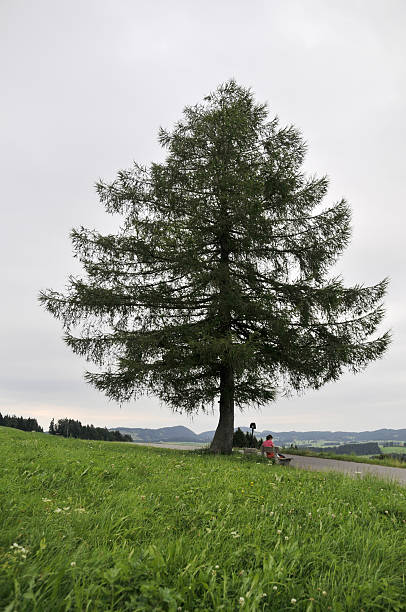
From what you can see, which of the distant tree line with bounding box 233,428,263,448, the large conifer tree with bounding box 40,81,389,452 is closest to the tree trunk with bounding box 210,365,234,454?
the large conifer tree with bounding box 40,81,389,452

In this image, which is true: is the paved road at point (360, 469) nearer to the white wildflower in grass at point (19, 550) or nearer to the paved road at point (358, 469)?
the paved road at point (358, 469)

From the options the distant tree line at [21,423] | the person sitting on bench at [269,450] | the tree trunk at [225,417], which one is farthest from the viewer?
the distant tree line at [21,423]

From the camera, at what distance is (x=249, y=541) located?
3789mm

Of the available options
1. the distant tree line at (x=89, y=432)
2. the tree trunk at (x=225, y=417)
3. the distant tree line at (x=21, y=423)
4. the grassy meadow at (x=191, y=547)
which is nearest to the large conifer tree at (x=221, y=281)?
the tree trunk at (x=225, y=417)

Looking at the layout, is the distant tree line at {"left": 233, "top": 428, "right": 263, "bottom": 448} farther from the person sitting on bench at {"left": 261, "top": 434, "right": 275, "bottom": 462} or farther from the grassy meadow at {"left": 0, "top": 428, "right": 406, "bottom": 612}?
the grassy meadow at {"left": 0, "top": 428, "right": 406, "bottom": 612}

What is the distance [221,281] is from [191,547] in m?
11.2

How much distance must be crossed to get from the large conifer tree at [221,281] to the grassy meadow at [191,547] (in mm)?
8038

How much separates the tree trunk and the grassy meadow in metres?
9.05

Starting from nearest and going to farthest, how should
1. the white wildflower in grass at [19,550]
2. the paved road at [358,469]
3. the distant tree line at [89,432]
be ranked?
1. the white wildflower in grass at [19,550]
2. the paved road at [358,469]
3. the distant tree line at [89,432]

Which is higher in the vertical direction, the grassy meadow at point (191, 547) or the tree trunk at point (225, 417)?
the tree trunk at point (225, 417)

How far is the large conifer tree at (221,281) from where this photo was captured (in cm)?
1411

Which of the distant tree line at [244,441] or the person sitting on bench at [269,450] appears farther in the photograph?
the distant tree line at [244,441]

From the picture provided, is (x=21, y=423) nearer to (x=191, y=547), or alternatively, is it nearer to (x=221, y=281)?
(x=221, y=281)

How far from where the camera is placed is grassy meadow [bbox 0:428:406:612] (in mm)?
2691
